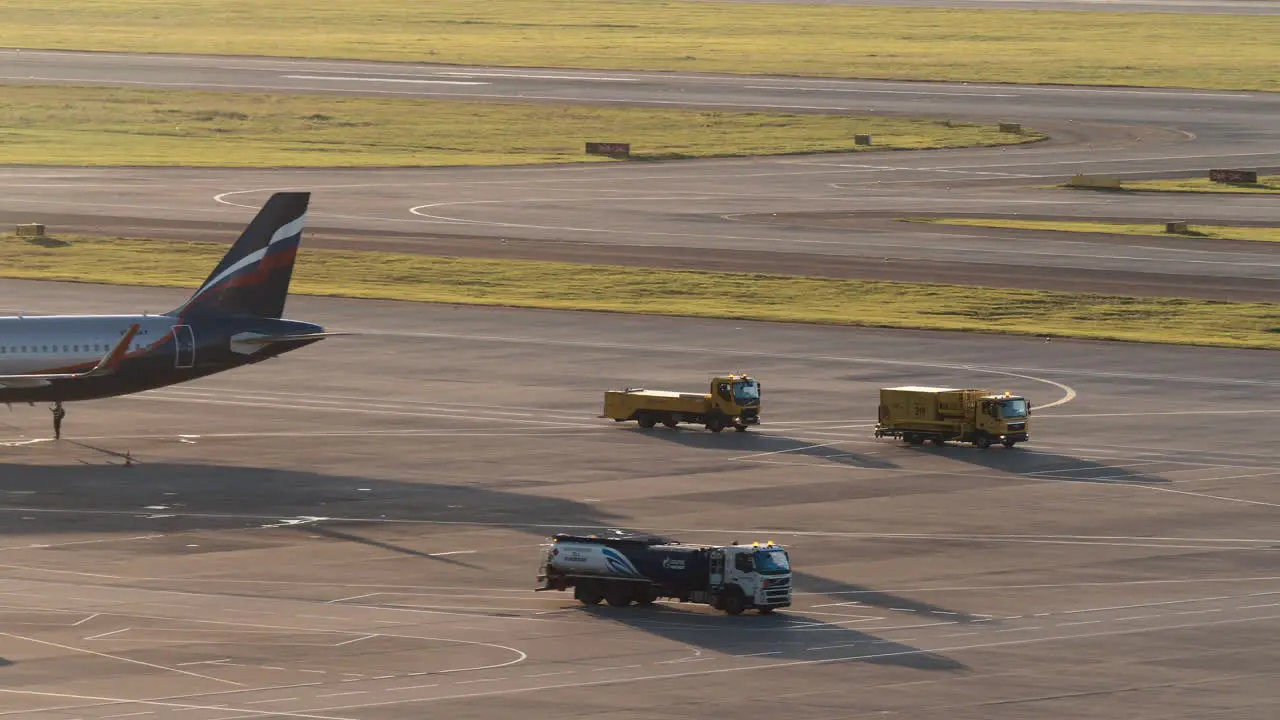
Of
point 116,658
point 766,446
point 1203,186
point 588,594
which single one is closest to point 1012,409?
point 766,446

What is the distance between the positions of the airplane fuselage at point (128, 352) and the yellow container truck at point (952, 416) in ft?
74.1

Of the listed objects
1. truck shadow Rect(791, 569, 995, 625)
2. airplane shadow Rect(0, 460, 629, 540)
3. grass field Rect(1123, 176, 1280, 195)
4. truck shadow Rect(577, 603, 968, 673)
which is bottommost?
truck shadow Rect(577, 603, 968, 673)

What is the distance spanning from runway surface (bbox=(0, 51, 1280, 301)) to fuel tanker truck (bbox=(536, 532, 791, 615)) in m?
70.8

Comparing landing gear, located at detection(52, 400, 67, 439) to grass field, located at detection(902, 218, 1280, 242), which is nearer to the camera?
landing gear, located at detection(52, 400, 67, 439)

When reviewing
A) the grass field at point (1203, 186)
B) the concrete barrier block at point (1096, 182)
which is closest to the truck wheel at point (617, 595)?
the concrete barrier block at point (1096, 182)

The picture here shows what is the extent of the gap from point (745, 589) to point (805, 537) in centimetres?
1104

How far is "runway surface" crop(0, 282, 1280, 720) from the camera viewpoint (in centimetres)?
4694

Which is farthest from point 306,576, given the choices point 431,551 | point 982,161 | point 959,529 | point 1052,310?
point 982,161

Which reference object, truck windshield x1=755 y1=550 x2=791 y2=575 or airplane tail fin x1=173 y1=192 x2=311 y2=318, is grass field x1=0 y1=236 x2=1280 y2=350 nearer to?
airplane tail fin x1=173 y1=192 x2=311 y2=318

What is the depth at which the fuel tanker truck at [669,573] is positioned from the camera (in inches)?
2156

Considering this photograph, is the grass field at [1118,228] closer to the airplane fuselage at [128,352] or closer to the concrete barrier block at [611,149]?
the concrete barrier block at [611,149]

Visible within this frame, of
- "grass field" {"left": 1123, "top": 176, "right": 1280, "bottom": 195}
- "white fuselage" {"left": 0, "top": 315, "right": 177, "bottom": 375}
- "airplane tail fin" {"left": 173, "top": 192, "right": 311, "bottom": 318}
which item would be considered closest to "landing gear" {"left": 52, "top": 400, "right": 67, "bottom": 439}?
"white fuselage" {"left": 0, "top": 315, "right": 177, "bottom": 375}

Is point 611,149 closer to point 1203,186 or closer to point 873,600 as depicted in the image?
point 1203,186

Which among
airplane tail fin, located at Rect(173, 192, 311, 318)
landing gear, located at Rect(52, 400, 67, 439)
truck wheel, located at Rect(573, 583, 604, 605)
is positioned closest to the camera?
truck wheel, located at Rect(573, 583, 604, 605)
